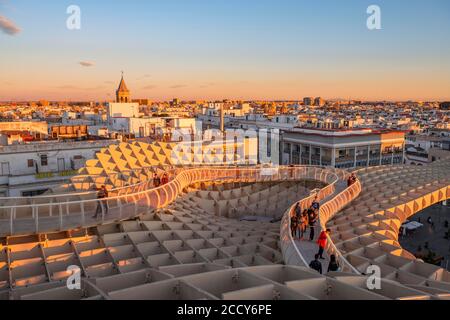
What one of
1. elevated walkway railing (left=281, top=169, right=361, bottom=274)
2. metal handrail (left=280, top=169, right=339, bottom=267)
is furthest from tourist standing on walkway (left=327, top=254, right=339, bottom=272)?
metal handrail (left=280, top=169, right=339, bottom=267)

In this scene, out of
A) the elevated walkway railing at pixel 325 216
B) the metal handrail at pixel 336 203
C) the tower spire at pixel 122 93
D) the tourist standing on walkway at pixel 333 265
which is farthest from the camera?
the tower spire at pixel 122 93

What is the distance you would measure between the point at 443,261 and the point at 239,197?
2089 centimetres

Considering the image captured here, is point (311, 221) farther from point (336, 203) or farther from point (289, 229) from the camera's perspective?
point (336, 203)

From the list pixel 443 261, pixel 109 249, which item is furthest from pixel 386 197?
pixel 109 249

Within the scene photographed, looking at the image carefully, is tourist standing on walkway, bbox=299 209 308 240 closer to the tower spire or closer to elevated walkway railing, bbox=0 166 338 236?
elevated walkway railing, bbox=0 166 338 236

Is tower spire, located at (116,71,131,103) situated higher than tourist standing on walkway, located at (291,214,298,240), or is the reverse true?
tower spire, located at (116,71,131,103)

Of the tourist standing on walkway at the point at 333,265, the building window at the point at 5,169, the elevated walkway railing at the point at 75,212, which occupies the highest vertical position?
the elevated walkway railing at the point at 75,212

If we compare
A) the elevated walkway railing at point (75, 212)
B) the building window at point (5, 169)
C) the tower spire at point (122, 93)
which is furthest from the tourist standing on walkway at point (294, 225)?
the tower spire at point (122, 93)

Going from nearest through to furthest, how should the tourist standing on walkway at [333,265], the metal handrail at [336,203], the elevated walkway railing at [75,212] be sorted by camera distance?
the tourist standing on walkway at [333,265] → the elevated walkway railing at [75,212] → the metal handrail at [336,203]

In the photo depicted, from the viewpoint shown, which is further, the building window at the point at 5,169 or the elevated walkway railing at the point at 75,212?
the building window at the point at 5,169

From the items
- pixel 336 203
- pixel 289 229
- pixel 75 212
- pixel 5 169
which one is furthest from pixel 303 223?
pixel 5 169

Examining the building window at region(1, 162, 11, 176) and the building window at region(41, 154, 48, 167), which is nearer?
the building window at region(1, 162, 11, 176)

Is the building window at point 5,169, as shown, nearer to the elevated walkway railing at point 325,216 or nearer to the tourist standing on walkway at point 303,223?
the elevated walkway railing at point 325,216
